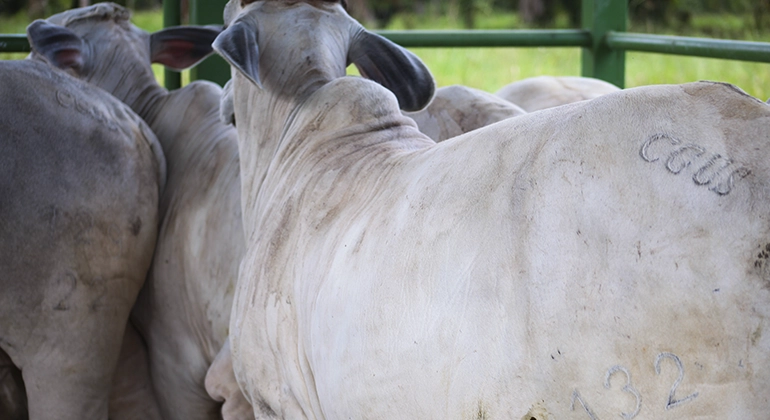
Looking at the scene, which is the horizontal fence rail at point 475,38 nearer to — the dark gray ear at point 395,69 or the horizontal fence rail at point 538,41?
the horizontal fence rail at point 538,41

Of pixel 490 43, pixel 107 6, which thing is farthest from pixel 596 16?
pixel 107 6

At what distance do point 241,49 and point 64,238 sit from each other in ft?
2.59

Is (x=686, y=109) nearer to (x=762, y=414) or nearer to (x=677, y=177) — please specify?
(x=677, y=177)

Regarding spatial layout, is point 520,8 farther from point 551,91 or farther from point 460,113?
point 460,113

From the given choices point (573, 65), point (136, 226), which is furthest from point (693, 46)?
point (573, 65)

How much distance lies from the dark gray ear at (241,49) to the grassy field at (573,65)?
167 inches

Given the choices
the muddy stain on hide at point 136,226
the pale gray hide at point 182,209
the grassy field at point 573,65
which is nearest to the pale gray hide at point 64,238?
the muddy stain on hide at point 136,226

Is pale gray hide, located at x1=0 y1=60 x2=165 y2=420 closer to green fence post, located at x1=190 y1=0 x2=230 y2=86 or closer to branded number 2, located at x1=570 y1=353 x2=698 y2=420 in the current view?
→ green fence post, located at x1=190 y1=0 x2=230 y2=86

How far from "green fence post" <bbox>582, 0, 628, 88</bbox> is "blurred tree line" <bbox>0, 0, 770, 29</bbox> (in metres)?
4.82

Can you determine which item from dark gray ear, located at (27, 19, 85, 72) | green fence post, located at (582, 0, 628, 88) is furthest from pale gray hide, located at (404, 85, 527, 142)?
green fence post, located at (582, 0, 628, 88)

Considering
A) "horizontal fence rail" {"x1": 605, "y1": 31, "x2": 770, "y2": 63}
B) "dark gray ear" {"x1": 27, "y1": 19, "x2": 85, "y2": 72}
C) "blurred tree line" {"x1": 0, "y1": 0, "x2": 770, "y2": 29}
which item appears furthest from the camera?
"blurred tree line" {"x1": 0, "y1": 0, "x2": 770, "y2": 29}

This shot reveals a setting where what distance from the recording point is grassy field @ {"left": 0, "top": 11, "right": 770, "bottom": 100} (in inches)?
267

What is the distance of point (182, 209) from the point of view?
302 centimetres

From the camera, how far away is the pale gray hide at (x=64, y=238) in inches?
102
